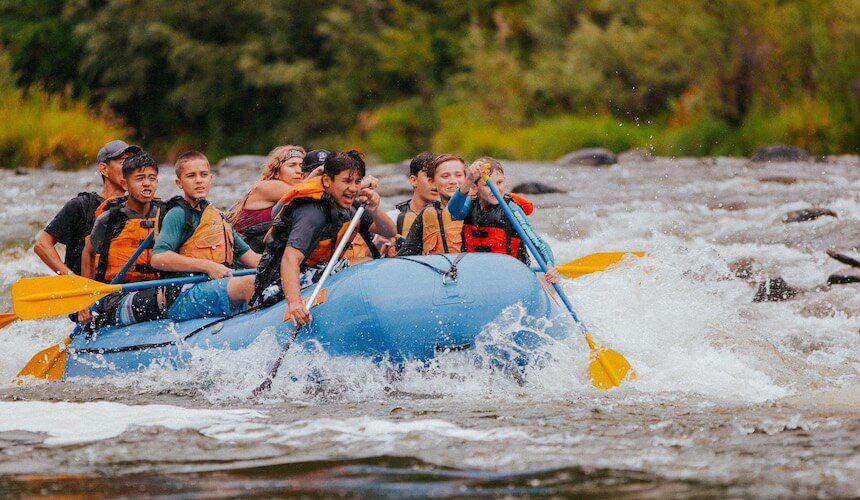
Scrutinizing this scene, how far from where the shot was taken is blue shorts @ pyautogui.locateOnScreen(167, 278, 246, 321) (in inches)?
229

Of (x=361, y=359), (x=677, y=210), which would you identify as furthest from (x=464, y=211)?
(x=677, y=210)

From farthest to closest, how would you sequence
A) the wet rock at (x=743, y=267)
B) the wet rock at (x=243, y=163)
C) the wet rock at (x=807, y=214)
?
the wet rock at (x=243, y=163) < the wet rock at (x=807, y=214) < the wet rock at (x=743, y=267)

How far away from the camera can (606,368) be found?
518 cm

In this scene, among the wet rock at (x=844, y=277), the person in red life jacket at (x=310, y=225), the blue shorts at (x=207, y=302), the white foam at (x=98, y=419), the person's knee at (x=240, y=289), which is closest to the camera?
the white foam at (x=98, y=419)

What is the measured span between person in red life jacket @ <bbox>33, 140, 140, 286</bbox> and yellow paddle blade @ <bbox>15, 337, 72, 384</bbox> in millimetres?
404

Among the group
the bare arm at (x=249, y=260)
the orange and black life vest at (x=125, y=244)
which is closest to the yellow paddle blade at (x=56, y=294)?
the orange and black life vest at (x=125, y=244)

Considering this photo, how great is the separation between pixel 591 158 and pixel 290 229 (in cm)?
979

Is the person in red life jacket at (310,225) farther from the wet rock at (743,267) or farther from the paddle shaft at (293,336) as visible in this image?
the wet rock at (743,267)

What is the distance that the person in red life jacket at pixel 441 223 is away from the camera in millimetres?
5906

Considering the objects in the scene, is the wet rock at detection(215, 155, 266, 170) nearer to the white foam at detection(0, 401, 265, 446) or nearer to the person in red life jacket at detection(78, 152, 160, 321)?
the person in red life jacket at detection(78, 152, 160, 321)

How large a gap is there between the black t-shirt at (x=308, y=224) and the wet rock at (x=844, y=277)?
3772 mm

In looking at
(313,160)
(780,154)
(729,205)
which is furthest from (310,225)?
(780,154)

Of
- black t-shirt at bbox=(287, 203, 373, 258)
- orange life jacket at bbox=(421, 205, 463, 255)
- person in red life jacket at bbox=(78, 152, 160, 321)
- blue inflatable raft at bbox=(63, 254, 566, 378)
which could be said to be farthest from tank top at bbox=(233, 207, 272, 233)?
blue inflatable raft at bbox=(63, 254, 566, 378)

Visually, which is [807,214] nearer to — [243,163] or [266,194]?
[266,194]
